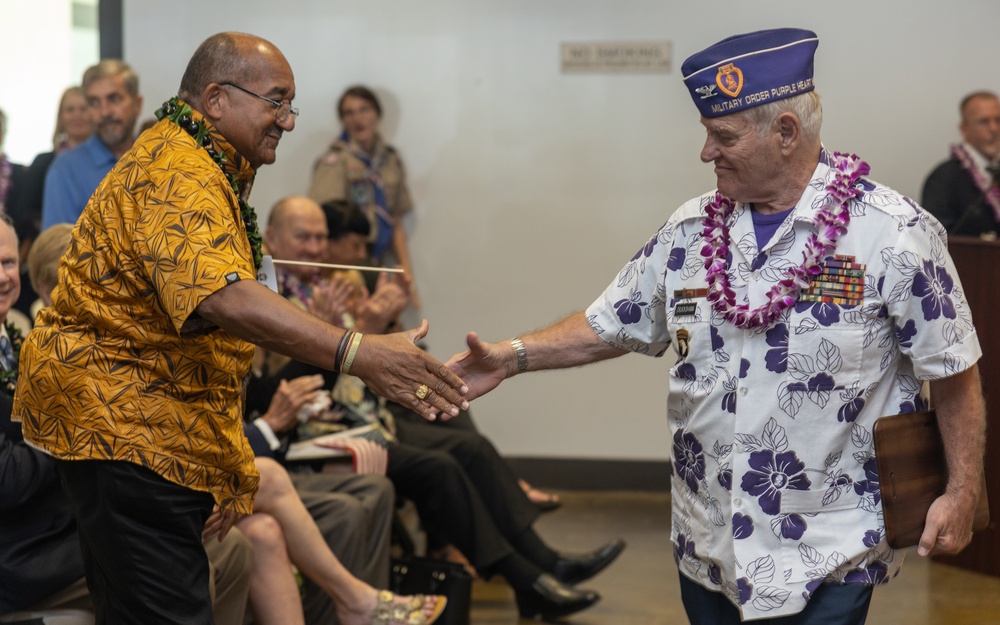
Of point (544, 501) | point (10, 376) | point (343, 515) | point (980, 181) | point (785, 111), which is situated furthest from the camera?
point (980, 181)

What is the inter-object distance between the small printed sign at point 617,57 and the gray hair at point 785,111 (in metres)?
3.78

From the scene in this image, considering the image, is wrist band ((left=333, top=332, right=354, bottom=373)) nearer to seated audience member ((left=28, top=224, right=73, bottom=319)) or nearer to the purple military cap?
the purple military cap

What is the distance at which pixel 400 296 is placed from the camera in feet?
13.7

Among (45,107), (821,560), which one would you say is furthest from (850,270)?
(45,107)

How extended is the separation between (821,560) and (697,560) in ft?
0.82

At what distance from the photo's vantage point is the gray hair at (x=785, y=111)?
2.07 meters

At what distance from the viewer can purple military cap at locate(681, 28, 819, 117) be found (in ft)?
6.74

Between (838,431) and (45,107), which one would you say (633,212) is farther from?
(838,431)

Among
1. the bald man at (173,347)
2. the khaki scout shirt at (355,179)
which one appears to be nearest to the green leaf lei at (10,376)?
the bald man at (173,347)

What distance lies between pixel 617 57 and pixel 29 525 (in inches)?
159

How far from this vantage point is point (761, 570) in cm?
200

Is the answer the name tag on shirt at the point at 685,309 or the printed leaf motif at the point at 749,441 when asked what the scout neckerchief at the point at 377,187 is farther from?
the printed leaf motif at the point at 749,441

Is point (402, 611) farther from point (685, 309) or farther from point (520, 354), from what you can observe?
point (685, 309)

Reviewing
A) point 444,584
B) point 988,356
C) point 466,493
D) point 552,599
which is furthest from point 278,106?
point 988,356
